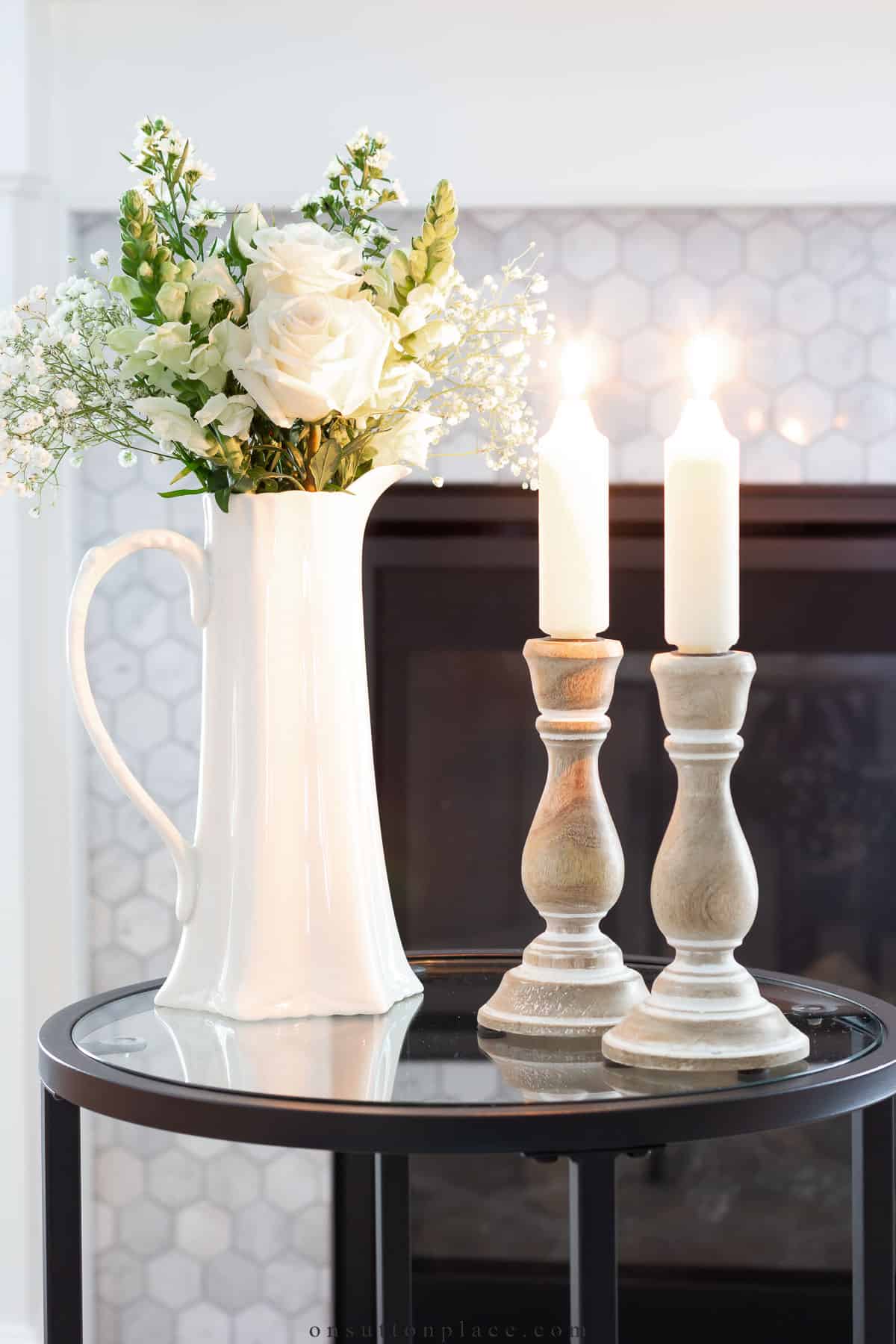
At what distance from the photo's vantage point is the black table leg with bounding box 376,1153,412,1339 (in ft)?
3.15

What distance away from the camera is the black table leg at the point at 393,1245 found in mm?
960

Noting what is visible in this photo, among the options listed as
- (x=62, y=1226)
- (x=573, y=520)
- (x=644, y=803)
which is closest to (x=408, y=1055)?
(x=62, y=1226)

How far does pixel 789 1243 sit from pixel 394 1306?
3.06ft

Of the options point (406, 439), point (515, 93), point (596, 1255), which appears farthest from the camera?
point (515, 93)

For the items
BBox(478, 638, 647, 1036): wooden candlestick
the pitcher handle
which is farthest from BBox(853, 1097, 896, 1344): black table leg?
the pitcher handle

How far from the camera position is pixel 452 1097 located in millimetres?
688

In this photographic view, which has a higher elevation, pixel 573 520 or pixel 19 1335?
pixel 573 520

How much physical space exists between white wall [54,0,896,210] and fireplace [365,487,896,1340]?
1.25ft

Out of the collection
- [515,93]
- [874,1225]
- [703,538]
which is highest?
Answer: [515,93]

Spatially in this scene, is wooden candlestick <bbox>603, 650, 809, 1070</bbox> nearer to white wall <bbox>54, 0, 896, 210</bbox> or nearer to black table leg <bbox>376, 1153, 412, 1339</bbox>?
black table leg <bbox>376, 1153, 412, 1339</bbox>

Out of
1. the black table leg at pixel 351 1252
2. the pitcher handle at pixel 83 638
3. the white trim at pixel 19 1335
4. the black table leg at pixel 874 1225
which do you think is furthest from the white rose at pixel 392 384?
the white trim at pixel 19 1335

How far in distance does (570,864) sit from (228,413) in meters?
0.32

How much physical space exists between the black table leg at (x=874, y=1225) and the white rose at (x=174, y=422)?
521mm

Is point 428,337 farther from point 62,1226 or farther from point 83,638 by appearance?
point 62,1226
